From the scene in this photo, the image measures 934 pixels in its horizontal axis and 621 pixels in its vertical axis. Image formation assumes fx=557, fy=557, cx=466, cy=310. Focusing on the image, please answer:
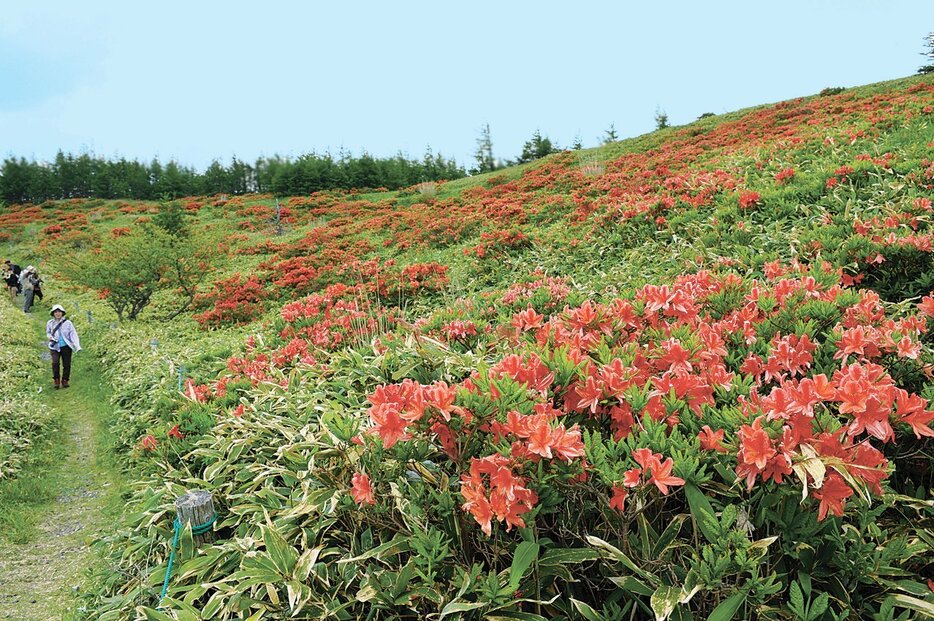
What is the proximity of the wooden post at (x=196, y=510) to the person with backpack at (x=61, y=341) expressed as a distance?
653 centimetres

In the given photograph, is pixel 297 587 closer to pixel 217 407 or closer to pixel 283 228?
pixel 217 407

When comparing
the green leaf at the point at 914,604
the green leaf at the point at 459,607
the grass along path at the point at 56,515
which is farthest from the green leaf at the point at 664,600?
the grass along path at the point at 56,515

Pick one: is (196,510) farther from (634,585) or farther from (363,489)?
(634,585)

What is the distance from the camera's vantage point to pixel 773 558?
1662mm

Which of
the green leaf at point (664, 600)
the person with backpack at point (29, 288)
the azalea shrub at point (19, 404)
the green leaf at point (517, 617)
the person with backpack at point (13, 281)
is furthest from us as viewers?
the person with backpack at point (13, 281)

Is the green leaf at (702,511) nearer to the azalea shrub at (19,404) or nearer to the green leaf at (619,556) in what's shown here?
the green leaf at (619,556)

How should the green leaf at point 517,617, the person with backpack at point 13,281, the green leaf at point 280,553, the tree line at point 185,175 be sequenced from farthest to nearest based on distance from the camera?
the tree line at point 185,175 → the person with backpack at point 13,281 → the green leaf at point 280,553 → the green leaf at point 517,617

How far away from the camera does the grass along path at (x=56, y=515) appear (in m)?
3.37

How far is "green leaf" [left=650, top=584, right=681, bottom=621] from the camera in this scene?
137cm

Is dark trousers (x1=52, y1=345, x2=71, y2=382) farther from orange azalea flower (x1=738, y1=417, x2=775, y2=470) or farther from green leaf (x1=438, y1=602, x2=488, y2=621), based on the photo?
orange azalea flower (x1=738, y1=417, x2=775, y2=470)

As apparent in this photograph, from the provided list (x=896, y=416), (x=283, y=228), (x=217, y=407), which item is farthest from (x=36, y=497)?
(x=283, y=228)

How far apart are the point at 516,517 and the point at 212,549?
1654 mm

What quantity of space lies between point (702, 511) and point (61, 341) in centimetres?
876

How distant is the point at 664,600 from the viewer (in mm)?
1428
